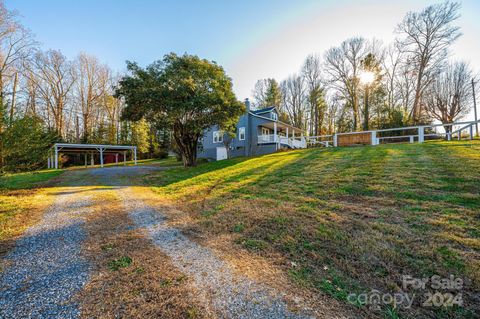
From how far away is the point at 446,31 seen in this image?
19031 millimetres

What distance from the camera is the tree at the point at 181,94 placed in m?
12.7

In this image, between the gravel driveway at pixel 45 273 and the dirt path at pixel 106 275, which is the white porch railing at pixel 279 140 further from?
the gravel driveway at pixel 45 273

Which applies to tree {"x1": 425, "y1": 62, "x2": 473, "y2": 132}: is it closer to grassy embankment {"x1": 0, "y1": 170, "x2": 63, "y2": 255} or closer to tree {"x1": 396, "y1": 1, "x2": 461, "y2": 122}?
tree {"x1": 396, "y1": 1, "x2": 461, "y2": 122}

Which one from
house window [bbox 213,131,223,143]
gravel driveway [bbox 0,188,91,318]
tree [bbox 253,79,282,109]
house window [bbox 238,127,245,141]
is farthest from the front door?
gravel driveway [bbox 0,188,91,318]

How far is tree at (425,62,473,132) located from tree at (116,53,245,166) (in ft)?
82.0

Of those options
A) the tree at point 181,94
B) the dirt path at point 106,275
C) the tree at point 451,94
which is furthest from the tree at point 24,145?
the tree at point 451,94

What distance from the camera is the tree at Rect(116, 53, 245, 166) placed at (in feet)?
41.8

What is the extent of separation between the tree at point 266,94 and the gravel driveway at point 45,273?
31.2 meters

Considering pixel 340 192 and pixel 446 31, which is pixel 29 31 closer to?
pixel 340 192

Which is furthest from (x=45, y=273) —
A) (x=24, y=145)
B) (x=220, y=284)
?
(x=24, y=145)

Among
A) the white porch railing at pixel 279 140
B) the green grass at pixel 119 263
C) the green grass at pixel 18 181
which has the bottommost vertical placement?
the green grass at pixel 119 263

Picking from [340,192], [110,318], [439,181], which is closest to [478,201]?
[439,181]

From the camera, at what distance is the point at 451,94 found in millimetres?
23422

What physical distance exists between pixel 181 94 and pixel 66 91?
26.6 metres
